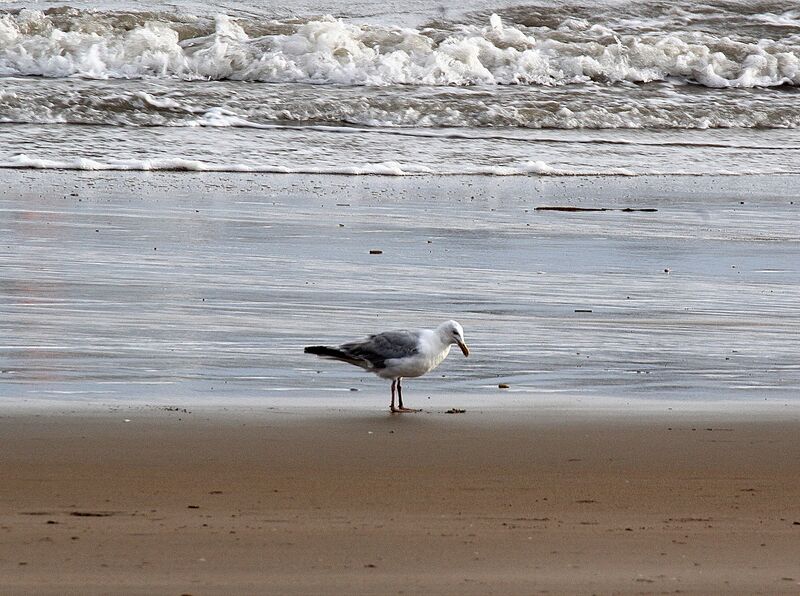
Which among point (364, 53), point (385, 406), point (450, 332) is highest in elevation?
point (364, 53)

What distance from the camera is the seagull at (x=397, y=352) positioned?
5684 millimetres

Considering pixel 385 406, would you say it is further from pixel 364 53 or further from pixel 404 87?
pixel 364 53

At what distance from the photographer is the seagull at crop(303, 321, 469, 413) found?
18.6 feet

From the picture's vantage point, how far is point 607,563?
3.61 metres

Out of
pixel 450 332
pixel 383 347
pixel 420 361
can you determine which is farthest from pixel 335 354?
pixel 450 332

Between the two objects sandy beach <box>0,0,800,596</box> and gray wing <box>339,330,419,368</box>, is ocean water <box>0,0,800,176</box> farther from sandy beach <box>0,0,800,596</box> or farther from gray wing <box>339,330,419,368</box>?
gray wing <box>339,330,419,368</box>

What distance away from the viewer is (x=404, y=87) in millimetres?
20891

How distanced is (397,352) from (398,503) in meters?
1.57

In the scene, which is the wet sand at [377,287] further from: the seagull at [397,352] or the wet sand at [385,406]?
the seagull at [397,352]

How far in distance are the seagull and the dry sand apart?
0.25 meters

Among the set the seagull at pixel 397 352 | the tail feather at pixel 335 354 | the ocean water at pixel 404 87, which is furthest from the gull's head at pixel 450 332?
the ocean water at pixel 404 87

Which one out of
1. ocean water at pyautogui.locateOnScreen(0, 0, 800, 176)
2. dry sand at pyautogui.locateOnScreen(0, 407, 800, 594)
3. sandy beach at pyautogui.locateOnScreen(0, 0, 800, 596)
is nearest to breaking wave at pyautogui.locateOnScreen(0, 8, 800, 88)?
ocean water at pyautogui.locateOnScreen(0, 0, 800, 176)

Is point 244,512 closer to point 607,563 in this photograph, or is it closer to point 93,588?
point 93,588

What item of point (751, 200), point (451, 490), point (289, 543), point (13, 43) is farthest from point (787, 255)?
point (13, 43)
